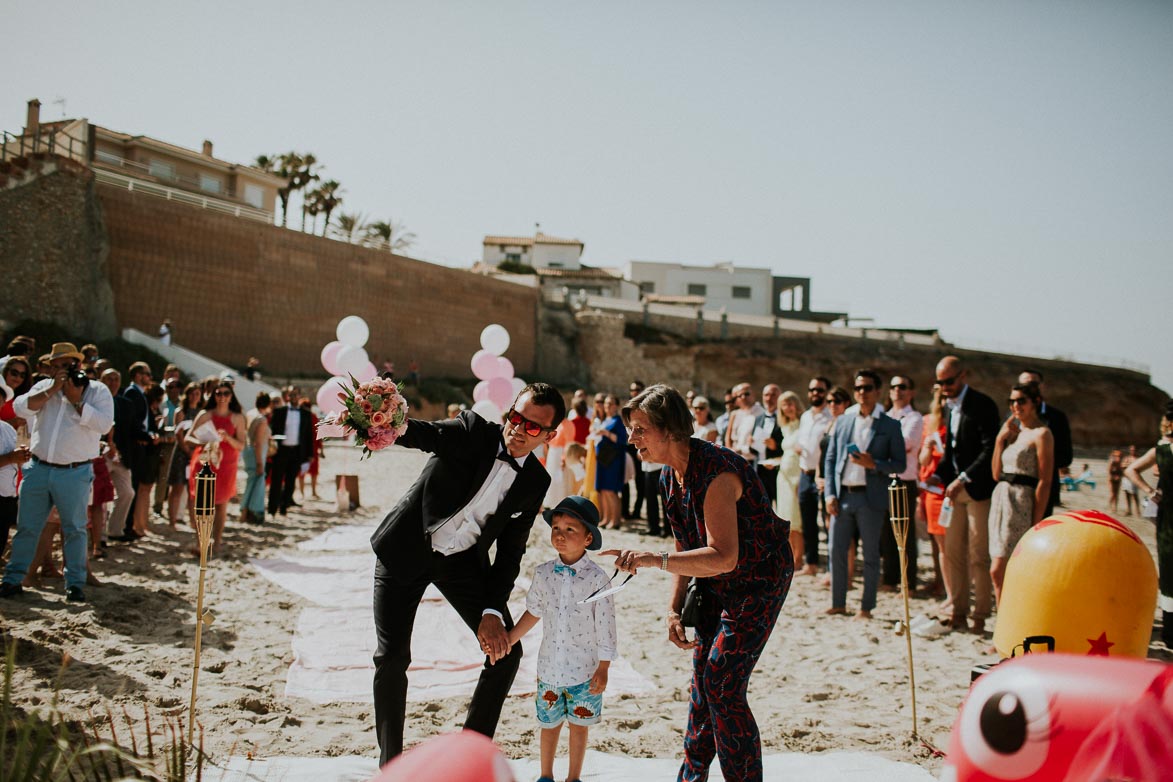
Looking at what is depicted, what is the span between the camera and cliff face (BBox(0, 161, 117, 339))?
69.3 feet

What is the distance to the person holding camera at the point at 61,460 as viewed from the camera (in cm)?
577

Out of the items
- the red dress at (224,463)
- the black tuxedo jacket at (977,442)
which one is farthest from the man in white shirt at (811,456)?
the red dress at (224,463)

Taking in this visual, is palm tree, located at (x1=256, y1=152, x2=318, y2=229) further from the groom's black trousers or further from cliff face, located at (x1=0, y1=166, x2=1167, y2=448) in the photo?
the groom's black trousers

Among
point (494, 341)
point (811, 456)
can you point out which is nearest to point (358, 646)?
point (811, 456)

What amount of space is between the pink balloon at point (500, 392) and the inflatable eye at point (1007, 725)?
8347 mm

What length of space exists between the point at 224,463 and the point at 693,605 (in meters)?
6.99

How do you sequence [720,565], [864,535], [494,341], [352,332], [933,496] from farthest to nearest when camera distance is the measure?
[494,341] → [352,332] → [933,496] → [864,535] → [720,565]

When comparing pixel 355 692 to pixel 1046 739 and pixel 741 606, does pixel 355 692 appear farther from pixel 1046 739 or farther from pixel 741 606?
pixel 1046 739

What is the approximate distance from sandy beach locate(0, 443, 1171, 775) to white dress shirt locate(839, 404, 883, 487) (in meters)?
1.13

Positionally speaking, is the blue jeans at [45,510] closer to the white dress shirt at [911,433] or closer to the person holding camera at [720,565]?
the person holding camera at [720,565]

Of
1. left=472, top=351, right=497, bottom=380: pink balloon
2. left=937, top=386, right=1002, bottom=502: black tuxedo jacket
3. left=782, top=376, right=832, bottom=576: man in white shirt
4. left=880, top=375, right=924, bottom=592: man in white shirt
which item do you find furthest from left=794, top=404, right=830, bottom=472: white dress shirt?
left=472, top=351, right=497, bottom=380: pink balloon

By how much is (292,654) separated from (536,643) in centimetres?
165

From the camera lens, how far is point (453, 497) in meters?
3.39

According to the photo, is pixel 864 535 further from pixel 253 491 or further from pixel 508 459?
pixel 253 491
